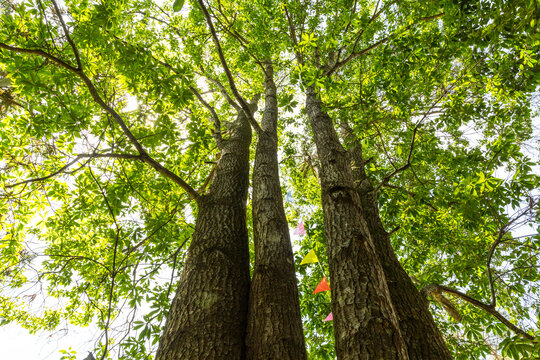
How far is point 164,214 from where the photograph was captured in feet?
10.2

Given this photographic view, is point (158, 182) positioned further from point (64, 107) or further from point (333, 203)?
point (333, 203)

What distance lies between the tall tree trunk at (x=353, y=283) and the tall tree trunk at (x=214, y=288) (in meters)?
0.75

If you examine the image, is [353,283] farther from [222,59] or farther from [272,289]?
[222,59]

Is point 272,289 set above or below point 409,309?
above

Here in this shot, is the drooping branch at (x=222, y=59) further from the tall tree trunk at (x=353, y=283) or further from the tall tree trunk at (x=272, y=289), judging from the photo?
the tall tree trunk at (x=353, y=283)

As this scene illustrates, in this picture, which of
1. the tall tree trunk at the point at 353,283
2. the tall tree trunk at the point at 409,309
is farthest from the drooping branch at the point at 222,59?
the tall tree trunk at the point at 409,309

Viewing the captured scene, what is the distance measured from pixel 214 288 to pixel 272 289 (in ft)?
1.51

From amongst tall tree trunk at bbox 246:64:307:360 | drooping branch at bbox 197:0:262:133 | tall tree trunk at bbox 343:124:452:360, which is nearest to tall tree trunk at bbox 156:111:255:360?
tall tree trunk at bbox 246:64:307:360

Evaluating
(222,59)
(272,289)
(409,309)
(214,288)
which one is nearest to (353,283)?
(272,289)

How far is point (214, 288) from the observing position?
1.92 m

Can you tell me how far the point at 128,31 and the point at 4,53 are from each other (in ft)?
12.1

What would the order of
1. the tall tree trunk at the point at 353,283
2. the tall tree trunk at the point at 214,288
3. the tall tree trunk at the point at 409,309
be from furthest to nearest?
the tall tree trunk at the point at 409,309, the tall tree trunk at the point at 214,288, the tall tree trunk at the point at 353,283

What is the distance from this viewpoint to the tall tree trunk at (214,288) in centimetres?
159

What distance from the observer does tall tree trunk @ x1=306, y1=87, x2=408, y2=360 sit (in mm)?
1419
